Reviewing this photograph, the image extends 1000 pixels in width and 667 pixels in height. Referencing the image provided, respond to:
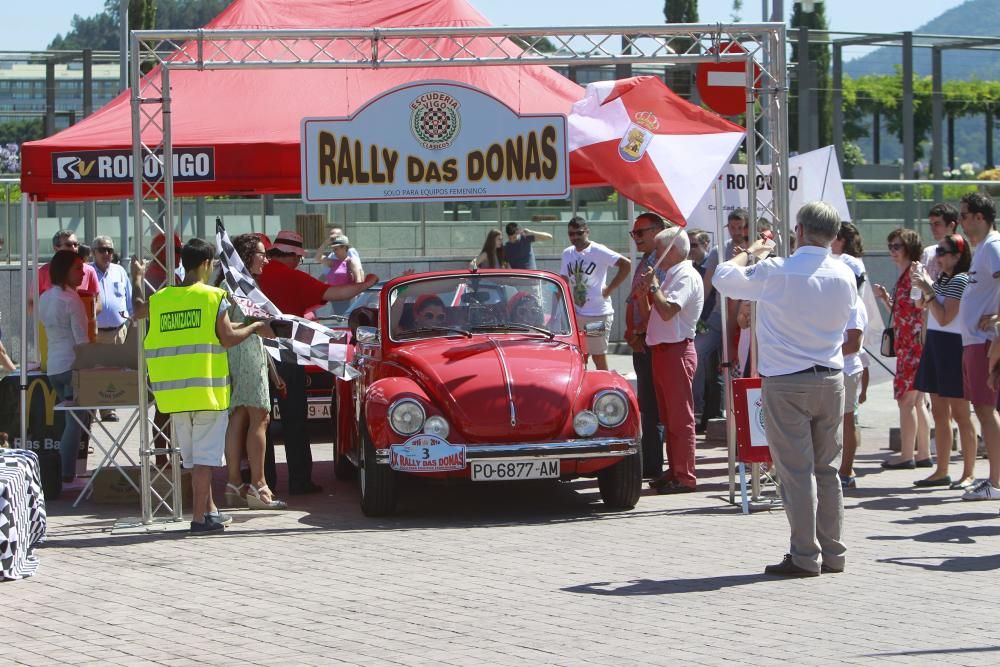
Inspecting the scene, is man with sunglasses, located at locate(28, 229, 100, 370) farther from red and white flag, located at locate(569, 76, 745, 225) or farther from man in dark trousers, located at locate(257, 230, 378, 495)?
red and white flag, located at locate(569, 76, 745, 225)

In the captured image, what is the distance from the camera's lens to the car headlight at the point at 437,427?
31.0 feet

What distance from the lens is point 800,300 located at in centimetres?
748

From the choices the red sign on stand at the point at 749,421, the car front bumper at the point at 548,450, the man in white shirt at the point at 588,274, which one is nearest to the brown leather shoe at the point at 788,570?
the red sign on stand at the point at 749,421

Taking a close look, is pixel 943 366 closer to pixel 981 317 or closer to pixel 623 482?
pixel 981 317

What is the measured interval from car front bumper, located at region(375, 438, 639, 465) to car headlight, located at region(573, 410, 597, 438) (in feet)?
0.15

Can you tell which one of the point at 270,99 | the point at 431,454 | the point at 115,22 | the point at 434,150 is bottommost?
the point at 431,454

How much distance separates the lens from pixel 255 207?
78.5 ft

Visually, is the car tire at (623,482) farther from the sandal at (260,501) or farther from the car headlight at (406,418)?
the sandal at (260,501)

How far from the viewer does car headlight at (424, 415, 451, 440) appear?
945cm

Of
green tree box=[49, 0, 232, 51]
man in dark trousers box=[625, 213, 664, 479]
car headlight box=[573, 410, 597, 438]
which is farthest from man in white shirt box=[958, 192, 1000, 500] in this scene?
green tree box=[49, 0, 232, 51]

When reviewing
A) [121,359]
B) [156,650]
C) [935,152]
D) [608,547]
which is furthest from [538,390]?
[935,152]

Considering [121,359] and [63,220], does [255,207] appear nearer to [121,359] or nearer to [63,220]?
[63,220]

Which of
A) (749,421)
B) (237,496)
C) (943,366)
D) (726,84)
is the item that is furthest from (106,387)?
(943,366)

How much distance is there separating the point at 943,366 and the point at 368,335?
13.6 ft
